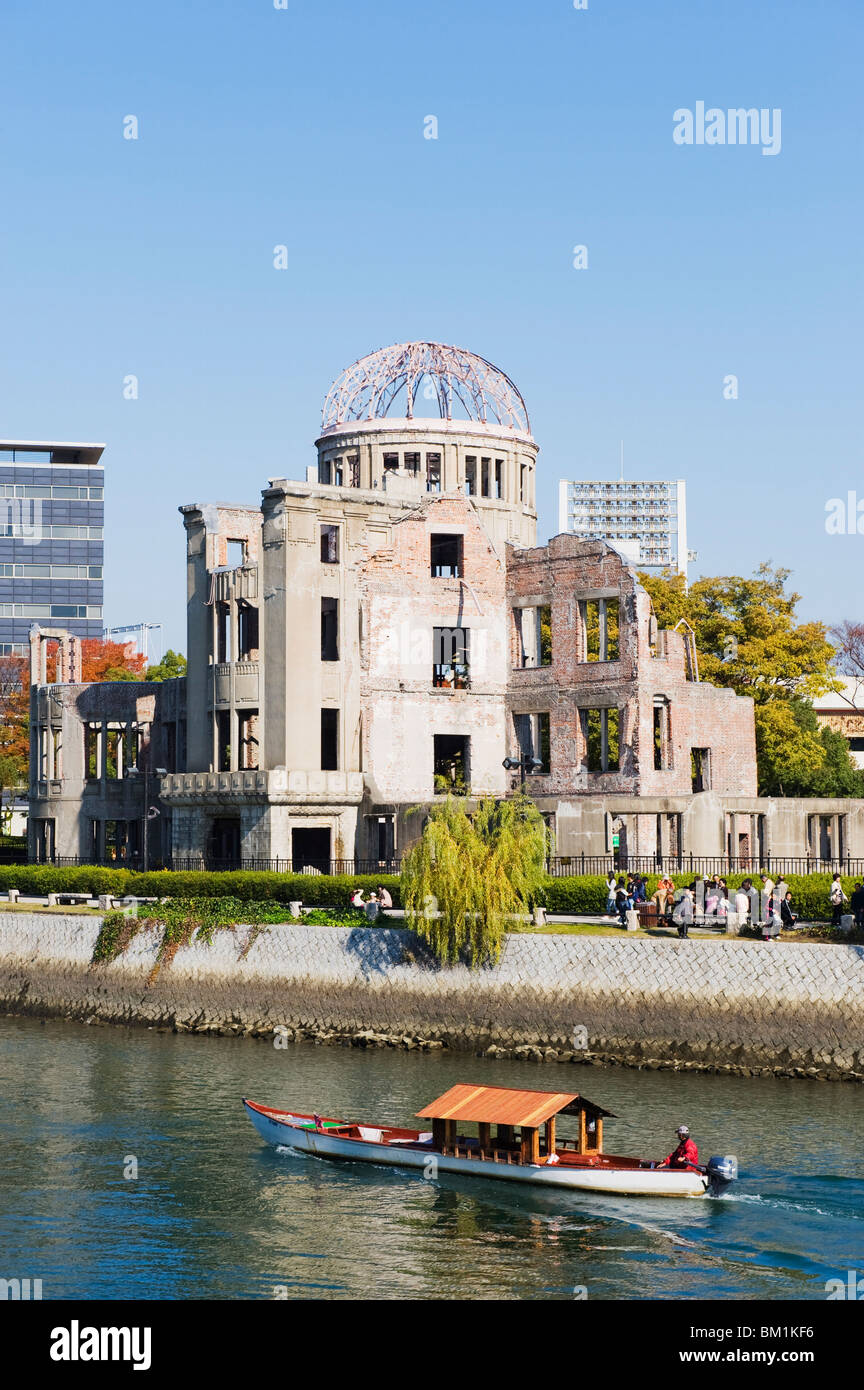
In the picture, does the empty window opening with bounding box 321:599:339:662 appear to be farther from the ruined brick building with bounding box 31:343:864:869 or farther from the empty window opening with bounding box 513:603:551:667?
the empty window opening with bounding box 513:603:551:667

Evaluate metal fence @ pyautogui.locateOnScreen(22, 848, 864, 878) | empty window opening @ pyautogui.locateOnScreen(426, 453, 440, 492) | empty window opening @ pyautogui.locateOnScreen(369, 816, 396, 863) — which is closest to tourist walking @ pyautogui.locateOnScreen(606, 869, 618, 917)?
metal fence @ pyautogui.locateOnScreen(22, 848, 864, 878)

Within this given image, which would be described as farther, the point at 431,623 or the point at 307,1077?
the point at 431,623

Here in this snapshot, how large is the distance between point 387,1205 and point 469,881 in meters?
17.7

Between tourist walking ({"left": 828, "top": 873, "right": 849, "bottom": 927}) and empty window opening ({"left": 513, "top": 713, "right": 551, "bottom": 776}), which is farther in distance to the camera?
empty window opening ({"left": 513, "top": 713, "right": 551, "bottom": 776})

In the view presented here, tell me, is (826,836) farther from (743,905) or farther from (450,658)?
(743,905)

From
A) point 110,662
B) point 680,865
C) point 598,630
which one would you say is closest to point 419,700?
point 598,630

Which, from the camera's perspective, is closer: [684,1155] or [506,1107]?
[684,1155]

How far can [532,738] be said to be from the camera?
2756 inches

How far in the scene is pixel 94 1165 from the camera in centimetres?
3400

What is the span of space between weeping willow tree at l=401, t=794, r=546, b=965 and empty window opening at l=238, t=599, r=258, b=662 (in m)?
19.5

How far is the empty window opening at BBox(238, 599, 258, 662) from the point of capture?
67438 mm

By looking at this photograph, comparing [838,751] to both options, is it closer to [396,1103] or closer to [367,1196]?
[396,1103]
